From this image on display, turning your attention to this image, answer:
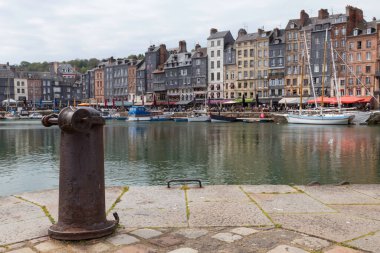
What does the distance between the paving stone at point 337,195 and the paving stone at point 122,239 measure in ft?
9.59

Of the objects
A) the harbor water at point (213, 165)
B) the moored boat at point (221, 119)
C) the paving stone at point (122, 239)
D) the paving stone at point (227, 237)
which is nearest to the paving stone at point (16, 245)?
the paving stone at point (122, 239)

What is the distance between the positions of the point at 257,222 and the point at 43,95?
470 ft

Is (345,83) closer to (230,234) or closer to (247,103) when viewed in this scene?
(247,103)

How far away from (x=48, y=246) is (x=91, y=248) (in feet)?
1.39

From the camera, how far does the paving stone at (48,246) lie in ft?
12.8

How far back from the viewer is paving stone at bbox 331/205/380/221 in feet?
16.5

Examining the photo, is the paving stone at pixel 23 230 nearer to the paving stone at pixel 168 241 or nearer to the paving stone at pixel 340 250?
the paving stone at pixel 168 241

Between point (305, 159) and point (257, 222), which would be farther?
point (305, 159)

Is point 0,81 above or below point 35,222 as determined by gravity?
above

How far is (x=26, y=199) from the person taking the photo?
5996 mm

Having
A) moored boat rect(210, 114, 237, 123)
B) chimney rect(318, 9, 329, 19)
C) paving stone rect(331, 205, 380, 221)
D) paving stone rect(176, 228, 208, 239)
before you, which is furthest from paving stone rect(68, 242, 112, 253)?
chimney rect(318, 9, 329, 19)

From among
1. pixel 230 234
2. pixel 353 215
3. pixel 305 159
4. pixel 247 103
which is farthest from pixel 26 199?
pixel 247 103

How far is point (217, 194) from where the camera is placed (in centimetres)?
630

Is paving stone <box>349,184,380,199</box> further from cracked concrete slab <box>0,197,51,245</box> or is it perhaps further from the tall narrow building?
the tall narrow building
